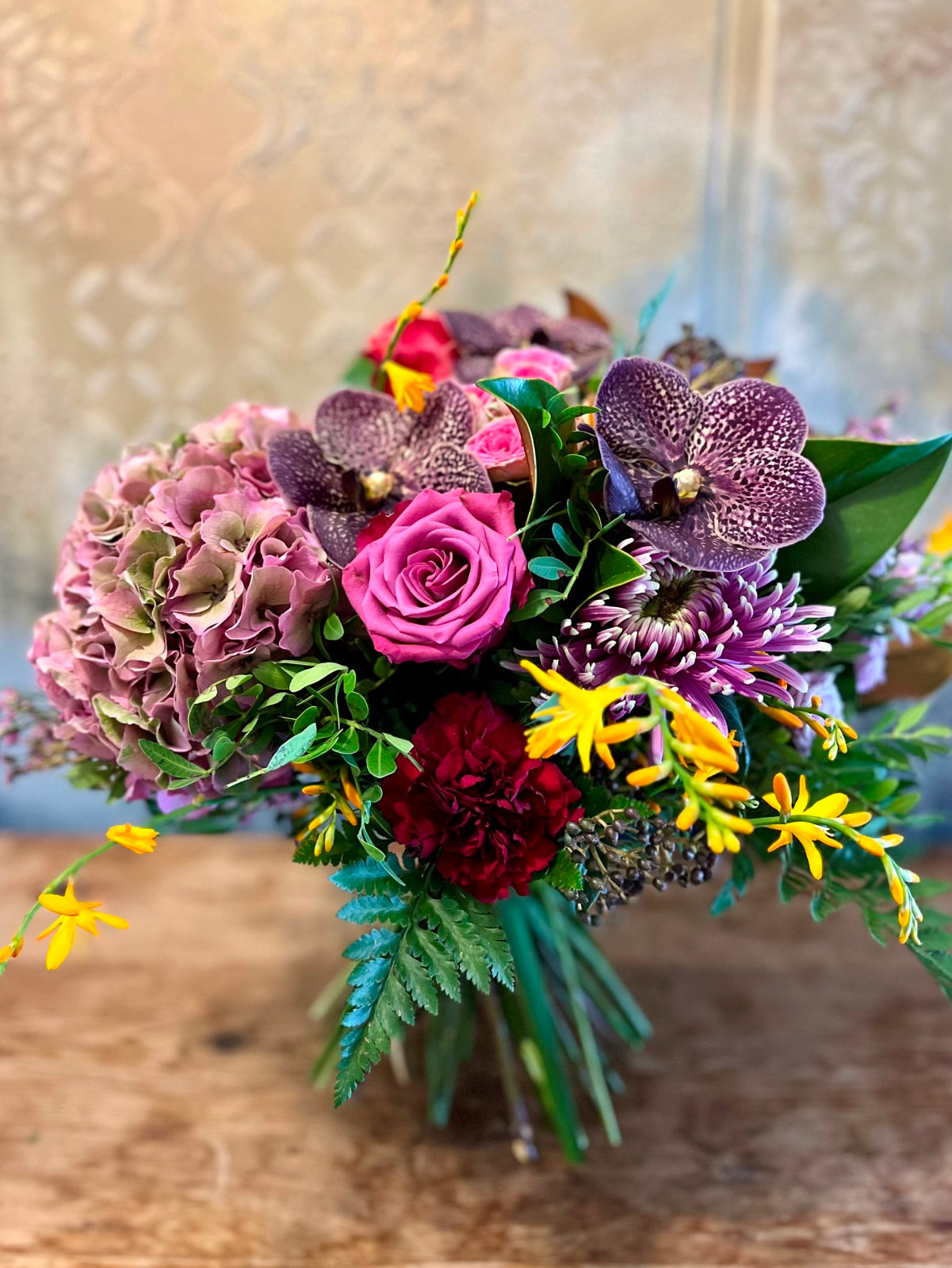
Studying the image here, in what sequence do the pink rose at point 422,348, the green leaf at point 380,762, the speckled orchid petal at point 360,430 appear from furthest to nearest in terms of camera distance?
1. the pink rose at point 422,348
2. the speckled orchid petal at point 360,430
3. the green leaf at point 380,762

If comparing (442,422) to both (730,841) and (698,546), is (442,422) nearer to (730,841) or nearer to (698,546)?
(698,546)

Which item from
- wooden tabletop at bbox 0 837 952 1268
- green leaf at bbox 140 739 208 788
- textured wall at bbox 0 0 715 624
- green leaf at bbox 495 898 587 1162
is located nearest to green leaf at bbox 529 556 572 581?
green leaf at bbox 140 739 208 788

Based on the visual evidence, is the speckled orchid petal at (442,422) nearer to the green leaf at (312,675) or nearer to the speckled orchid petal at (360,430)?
the speckled orchid petal at (360,430)

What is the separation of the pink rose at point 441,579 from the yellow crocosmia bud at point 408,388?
0.27ft

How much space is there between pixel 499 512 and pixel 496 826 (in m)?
0.17

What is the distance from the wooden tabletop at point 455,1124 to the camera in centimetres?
63

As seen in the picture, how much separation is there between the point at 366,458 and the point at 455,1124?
537 mm

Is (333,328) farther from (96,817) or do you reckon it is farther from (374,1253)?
(374,1253)

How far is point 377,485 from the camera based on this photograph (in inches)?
21.9

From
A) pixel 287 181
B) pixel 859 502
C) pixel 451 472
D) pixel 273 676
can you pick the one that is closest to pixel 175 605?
pixel 273 676

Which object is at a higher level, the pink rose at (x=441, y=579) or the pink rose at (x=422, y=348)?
the pink rose at (x=422, y=348)

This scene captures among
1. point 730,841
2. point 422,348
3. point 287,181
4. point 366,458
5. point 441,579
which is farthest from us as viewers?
point 287,181

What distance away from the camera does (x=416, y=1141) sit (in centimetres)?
71

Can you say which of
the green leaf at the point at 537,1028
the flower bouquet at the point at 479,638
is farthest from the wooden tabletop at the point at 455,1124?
the flower bouquet at the point at 479,638
